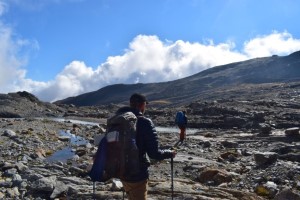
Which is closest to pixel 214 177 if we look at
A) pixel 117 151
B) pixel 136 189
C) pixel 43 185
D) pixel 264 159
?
pixel 264 159

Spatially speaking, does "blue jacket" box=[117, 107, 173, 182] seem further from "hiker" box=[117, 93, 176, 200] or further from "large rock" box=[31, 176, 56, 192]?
"large rock" box=[31, 176, 56, 192]

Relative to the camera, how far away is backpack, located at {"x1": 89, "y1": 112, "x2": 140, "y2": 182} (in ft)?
23.5

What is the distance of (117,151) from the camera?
23.6ft

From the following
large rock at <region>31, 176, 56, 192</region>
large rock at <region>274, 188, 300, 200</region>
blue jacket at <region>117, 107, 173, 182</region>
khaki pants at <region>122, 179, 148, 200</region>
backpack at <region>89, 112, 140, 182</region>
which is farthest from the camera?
large rock at <region>31, 176, 56, 192</region>

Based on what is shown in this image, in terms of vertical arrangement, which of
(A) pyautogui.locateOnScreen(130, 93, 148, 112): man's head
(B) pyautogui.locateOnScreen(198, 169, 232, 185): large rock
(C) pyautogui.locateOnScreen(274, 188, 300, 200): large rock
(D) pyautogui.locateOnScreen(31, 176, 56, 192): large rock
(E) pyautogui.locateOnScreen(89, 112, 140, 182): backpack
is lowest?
(C) pyautogui.locateOnScreen(274, 188, 300, 200): large rock

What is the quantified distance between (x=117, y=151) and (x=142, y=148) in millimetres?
470

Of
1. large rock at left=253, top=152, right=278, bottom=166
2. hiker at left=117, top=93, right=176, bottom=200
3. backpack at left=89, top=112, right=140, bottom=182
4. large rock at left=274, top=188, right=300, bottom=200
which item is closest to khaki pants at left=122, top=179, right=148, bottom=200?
hiker at left=117, top=93, right=176, bottom=200

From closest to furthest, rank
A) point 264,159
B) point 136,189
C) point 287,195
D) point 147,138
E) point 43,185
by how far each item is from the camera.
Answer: point 147,138, point 136,189, point 287,195, point 43,185, point 264,159

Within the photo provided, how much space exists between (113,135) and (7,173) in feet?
28.3

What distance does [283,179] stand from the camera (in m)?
15.3

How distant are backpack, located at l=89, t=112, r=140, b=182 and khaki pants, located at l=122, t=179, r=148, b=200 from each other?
0.42 metres

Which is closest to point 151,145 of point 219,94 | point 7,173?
point 7,173

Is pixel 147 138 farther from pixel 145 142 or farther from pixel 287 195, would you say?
pixel 287 195

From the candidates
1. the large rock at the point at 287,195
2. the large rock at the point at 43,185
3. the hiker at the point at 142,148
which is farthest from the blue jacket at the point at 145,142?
the large rock at the point at 43,185
